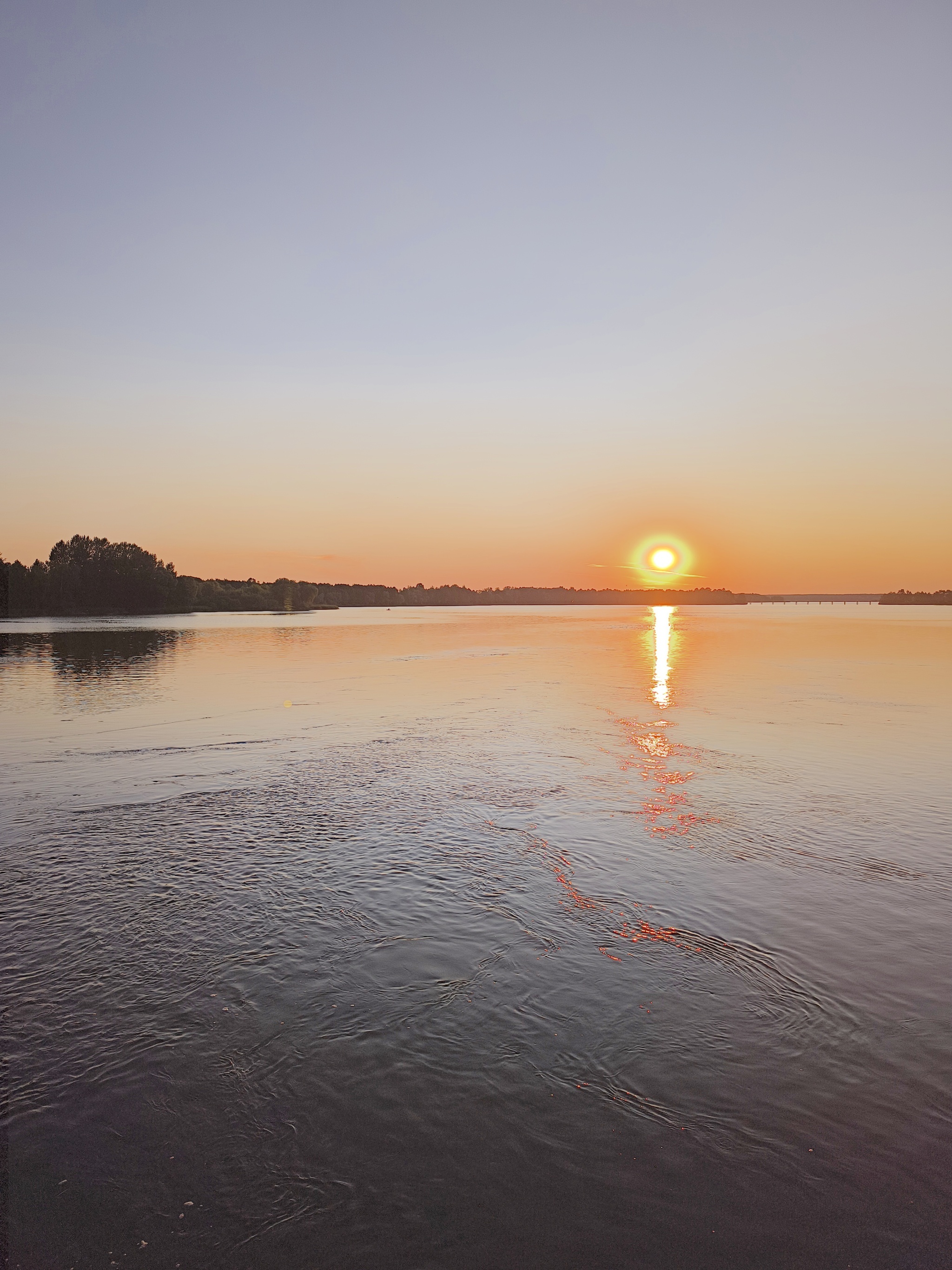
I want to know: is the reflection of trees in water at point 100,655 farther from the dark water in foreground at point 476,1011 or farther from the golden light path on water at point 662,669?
the golden light path on water at point 662,669

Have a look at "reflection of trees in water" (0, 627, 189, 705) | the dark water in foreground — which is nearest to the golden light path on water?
the dark water in foreground

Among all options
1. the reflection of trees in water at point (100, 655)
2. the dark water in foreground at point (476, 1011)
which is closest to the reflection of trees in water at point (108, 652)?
the reflection of trees in water at point (100, 655)

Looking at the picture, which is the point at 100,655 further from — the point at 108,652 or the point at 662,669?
the point at 662,669

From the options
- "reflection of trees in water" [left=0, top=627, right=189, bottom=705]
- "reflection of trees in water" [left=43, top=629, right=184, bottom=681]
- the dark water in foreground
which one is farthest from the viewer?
"reflection of trees in water" [left=43, top=629, right=184, bottom=681]

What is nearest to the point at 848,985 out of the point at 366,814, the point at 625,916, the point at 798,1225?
the point at 625,916

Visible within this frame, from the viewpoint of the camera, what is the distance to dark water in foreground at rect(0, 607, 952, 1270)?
5.34m

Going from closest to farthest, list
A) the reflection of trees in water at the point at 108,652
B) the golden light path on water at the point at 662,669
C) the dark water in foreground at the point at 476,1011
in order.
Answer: the dark water in foreground at the point at 476,1011, the golden light path on water at the point at 662,669, the reflection of trees in water at the point at 108,652

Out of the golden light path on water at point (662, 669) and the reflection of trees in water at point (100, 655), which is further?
the reflection of trees in water at point (100, 655)

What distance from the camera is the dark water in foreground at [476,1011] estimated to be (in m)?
5.34

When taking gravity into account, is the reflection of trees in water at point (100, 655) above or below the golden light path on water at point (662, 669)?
above

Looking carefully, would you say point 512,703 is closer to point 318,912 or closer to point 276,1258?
point 318,912

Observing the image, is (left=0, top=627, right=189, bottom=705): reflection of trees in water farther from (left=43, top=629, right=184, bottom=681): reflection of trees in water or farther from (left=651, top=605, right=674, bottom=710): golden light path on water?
(left=651, top=605, right=674, bottom=710): golden light path on water

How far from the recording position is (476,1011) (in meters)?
7.86

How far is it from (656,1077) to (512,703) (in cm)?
2526
